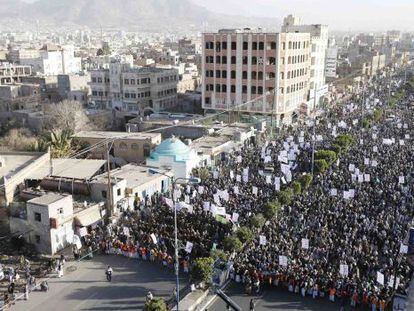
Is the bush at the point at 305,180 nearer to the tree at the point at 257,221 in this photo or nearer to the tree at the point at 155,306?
the tree at the point at 257,221

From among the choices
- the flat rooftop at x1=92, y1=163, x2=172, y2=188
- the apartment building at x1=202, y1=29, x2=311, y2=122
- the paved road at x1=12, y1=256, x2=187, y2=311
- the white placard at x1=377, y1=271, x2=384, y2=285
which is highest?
the apartment building at x1=202, y1=29, x2=311, y2=122

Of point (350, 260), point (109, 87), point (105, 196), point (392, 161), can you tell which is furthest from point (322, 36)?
point (350, 260)

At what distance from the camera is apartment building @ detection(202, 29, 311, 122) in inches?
2516

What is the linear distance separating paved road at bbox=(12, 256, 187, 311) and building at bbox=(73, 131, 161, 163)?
20.2m

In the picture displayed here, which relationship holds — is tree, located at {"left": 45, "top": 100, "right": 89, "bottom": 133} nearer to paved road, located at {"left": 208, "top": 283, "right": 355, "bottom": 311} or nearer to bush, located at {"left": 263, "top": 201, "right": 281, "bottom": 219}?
bush, located at {"left": 263, "top": 201, "right": 281, "bottom": 219}

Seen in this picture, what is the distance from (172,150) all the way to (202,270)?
1883 centimetres

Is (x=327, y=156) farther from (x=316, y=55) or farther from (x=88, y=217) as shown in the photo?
(x=316, y=55)

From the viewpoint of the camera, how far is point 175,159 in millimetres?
39031

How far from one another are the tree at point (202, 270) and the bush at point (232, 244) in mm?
2375

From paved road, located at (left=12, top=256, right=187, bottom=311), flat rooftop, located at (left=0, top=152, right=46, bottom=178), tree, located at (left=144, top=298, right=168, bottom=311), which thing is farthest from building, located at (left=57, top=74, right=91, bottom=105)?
tree, located at (left=144, top=298, right=168, bottom=311)

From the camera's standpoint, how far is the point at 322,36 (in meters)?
85.8

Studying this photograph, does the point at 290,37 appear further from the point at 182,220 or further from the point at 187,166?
the point at 182,220

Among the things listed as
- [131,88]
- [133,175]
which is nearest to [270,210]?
[133,175]

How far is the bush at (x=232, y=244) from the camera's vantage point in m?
24.1
